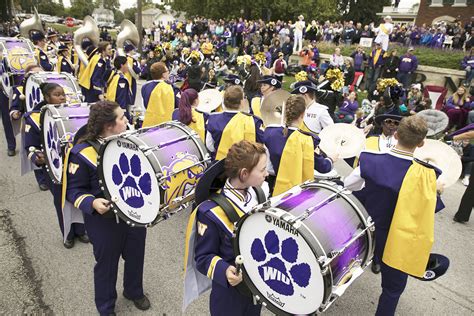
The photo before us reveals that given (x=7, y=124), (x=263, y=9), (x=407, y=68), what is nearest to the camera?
(x=7, y=124)

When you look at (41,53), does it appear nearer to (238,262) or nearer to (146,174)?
(146,174)

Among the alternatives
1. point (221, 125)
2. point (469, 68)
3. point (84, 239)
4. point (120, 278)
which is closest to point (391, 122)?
point (221, 125)

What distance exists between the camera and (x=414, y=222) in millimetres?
2855

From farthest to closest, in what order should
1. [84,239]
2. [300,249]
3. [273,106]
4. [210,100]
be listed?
[210,100] → [273,106] → [84,239] → [300,249]

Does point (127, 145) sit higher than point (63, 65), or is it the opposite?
point (127, 145)

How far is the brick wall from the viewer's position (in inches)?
1215

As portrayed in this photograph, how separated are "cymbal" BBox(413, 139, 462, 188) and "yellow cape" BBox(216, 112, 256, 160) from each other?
174 centimetres

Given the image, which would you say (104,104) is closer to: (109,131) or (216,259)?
(109,131)

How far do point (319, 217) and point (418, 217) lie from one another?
47.5 inches

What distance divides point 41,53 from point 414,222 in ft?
28.0

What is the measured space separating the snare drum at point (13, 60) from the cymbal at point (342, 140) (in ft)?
16.9

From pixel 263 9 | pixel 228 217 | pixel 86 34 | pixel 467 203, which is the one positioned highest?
pixel 263 9

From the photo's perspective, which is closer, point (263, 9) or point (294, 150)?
point (294, 150)

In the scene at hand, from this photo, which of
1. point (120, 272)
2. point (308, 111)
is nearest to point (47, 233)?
point (120, 272)
